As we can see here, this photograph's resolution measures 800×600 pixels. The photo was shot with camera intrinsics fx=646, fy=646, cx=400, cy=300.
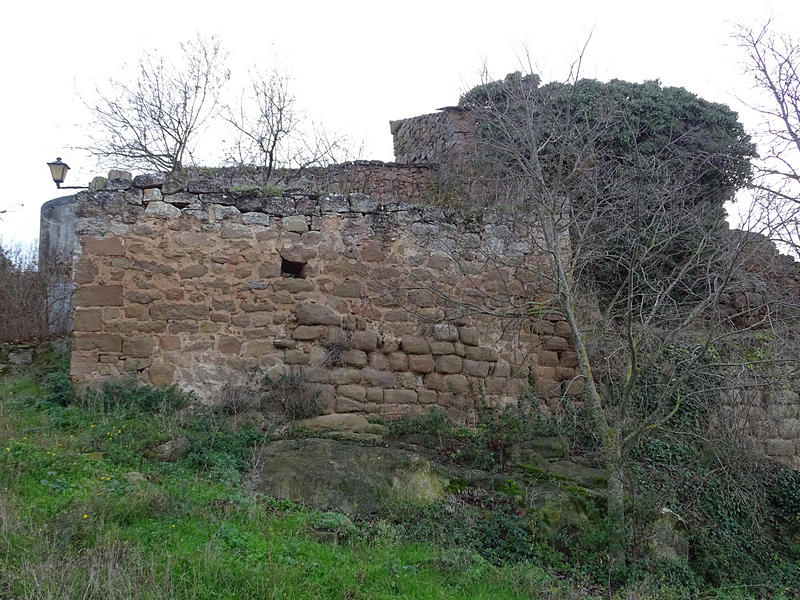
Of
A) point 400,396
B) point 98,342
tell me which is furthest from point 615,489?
point 98,342

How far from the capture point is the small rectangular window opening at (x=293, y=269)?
24.5 feet

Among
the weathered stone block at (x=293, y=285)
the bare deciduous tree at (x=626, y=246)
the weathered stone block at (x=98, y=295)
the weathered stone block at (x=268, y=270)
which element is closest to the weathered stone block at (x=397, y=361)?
the bare deciduous tree at (x=626, y=246)

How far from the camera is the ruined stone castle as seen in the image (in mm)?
6941

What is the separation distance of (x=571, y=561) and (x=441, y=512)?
111 cm

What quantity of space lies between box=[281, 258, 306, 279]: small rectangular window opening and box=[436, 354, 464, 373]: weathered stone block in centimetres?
188

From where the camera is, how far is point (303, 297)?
7410 mm

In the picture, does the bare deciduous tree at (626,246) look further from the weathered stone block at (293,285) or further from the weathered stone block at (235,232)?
the weathered stone block at (235,232)

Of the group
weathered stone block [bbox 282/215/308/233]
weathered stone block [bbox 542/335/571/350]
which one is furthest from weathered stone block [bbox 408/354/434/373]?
weathered stone block [bbox 282/215/308/233]

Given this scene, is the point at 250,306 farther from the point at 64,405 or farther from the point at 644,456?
the point at 644,456

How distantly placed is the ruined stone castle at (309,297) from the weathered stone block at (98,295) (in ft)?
0.05

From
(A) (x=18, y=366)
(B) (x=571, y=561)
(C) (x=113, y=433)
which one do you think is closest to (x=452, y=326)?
(B) (x=571, y=561)

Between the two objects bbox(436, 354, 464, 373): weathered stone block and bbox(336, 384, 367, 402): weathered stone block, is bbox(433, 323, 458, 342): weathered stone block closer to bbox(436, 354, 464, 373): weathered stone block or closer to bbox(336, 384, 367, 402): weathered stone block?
bbox(436, 354, 464, 373): weathered stone block

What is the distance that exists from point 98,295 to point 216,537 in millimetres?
3627

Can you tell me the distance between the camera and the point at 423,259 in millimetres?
7824
